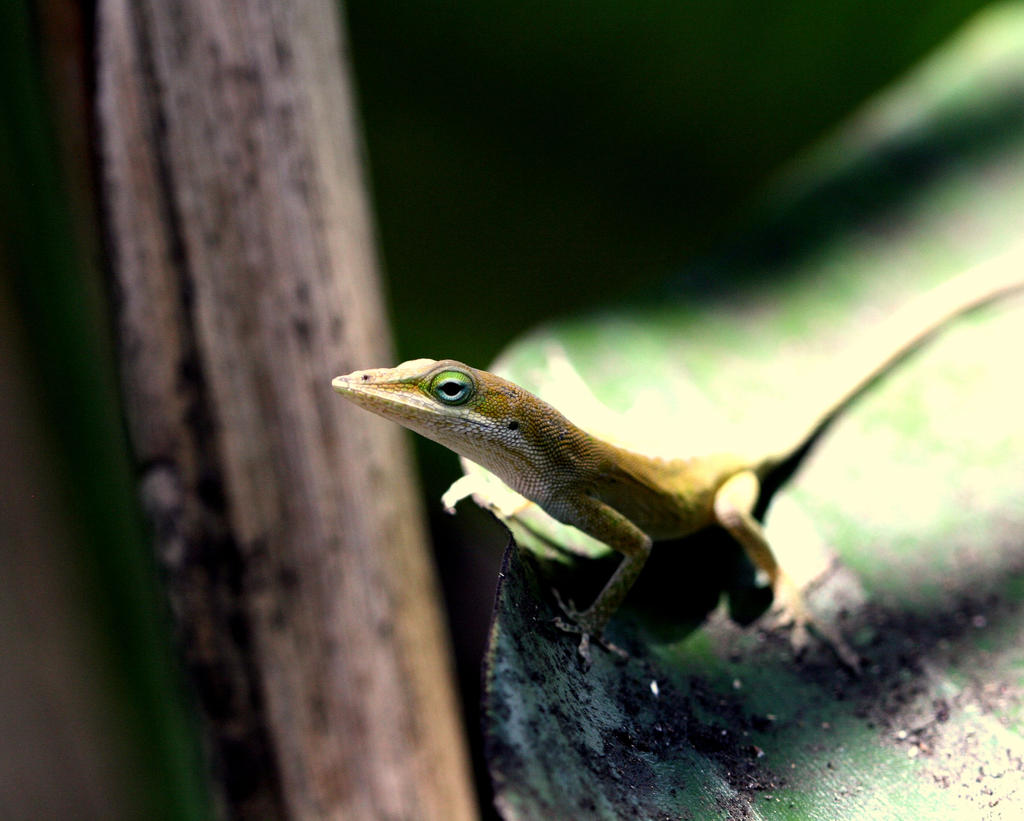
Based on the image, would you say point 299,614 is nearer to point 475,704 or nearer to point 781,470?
point 781,470

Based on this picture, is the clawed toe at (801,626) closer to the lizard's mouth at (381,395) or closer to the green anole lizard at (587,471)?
the green anole lizard at (587,471)

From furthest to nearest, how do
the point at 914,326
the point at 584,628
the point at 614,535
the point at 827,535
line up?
the point at 914,326 → the point at 827,535 → the point at 614,535 → the point at 584,628

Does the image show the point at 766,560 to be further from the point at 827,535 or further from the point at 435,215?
the point at 435,215

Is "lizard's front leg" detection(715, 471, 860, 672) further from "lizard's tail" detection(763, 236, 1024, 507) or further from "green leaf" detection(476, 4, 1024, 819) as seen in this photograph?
"lizard's tail" detection(763, 236, 1024, 507)

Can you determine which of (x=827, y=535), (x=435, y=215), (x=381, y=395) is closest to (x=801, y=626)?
(x=827, y=535)

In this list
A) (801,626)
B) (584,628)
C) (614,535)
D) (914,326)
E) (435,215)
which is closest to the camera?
(584,628)

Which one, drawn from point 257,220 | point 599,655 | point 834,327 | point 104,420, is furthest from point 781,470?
point 104,420
